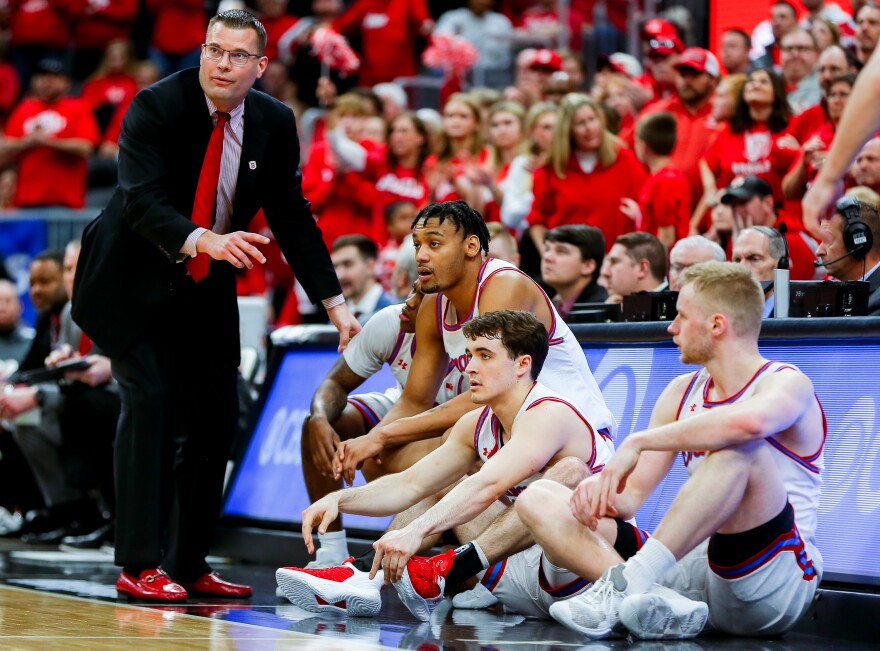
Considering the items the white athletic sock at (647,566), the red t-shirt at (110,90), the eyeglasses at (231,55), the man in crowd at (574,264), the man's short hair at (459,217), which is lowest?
the white athletic sock at (647,566)

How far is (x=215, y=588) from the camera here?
224 inches

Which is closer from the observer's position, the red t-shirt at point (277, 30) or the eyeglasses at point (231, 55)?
the eyeglasses at point (231, 55)

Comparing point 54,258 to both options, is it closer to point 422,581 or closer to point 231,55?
point 231,55

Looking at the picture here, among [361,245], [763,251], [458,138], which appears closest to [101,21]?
[458,138]

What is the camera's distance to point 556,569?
4.79m

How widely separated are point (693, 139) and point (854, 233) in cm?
340

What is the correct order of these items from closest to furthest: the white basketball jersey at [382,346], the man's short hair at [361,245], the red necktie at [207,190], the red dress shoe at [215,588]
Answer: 1. the red necktie at [207,190]
2. the red dress shoe at [215,588]
3. the white basketball jersey at [382,346]
4. the man's short hair at [361,245]

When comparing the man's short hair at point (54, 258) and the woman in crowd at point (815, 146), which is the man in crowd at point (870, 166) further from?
the man's short hair at point (54, 258)

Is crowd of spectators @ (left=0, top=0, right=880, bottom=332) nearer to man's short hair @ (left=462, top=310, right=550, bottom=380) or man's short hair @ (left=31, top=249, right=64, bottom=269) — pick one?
man's short hair @ (left=31, top=249, right=64, bottom=269)

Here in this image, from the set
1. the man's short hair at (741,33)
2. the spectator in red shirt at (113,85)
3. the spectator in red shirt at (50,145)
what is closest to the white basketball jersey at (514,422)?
the man's short hair at (741,33)

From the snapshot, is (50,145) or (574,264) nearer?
(574,264)

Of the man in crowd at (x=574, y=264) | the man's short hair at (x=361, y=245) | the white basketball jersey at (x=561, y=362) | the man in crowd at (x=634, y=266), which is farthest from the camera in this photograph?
the man's short hair at (x=361, y=245)

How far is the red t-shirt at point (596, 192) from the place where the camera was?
8695 millimetres

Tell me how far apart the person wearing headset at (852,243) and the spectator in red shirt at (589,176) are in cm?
261
